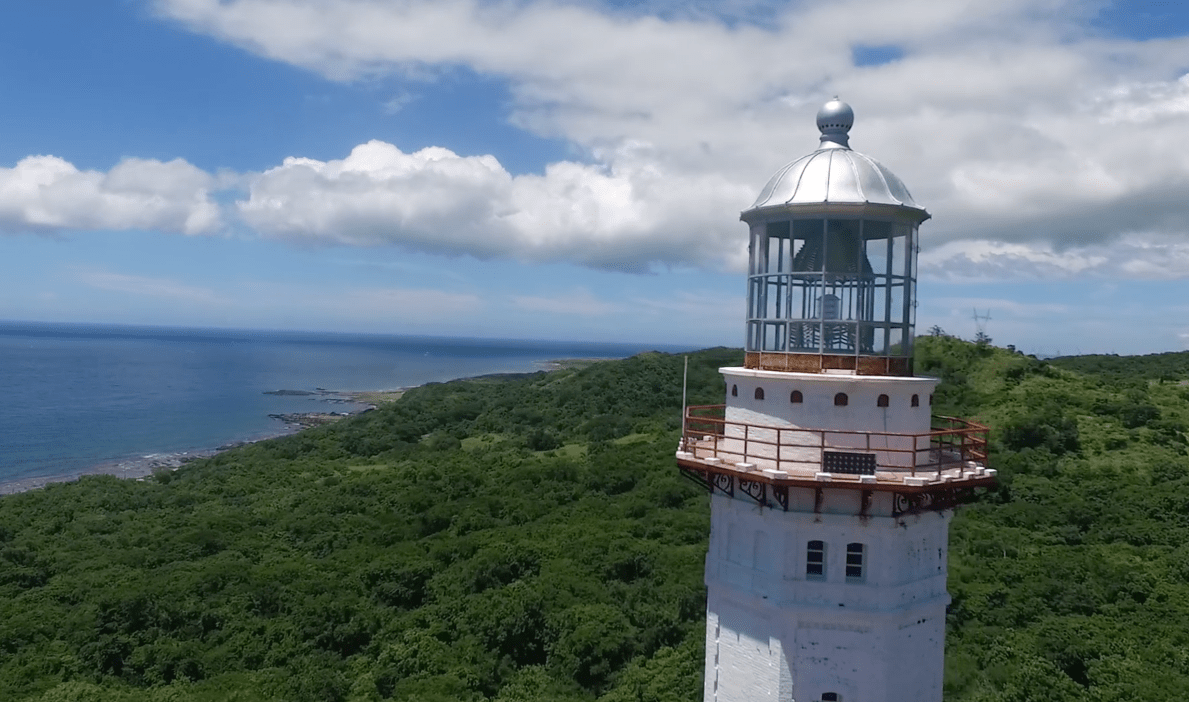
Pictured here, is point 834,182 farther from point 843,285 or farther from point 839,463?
point 839,463

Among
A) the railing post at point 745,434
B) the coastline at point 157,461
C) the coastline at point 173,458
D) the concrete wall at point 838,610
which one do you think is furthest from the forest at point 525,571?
the coastline at point 173,458

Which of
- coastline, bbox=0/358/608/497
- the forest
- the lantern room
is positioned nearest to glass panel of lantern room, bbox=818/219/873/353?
the lantern room

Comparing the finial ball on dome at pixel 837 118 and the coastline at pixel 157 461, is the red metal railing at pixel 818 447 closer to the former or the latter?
the finial ball on dome at pixel 837 118

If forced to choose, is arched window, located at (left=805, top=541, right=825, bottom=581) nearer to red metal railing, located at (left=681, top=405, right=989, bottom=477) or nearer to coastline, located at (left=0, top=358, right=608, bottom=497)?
red metal railing, located at (left=681, top=405, right=989, bottom=477)

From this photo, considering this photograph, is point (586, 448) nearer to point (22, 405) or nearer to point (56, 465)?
point (56, 465)

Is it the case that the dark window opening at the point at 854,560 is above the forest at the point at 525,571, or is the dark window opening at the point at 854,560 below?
above

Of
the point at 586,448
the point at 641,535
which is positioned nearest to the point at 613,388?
the point at 586,448

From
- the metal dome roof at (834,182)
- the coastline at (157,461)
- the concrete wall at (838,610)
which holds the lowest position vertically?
the coastline at (157,461)
